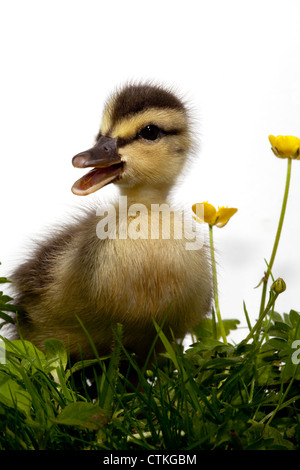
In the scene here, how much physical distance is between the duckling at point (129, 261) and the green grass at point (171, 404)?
103 mm

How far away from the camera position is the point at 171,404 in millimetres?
953

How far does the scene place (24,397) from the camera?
0.99 m

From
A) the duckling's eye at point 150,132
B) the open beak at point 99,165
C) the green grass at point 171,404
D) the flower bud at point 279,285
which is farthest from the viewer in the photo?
the duckling's eye at point 150,132

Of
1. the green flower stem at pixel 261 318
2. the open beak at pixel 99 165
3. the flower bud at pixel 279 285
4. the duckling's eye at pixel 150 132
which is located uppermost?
the duckling's eye at pixel 150 132

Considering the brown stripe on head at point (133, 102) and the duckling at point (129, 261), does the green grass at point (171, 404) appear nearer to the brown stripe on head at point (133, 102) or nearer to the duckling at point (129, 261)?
the duckling at point (129, 261)

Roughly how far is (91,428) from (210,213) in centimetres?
54

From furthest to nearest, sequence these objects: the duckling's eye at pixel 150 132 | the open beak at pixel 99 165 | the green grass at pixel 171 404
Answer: the duckling's eye at pixel 150 132 < the open beak at pixel 99 165 < the green grass at pixel 171 404

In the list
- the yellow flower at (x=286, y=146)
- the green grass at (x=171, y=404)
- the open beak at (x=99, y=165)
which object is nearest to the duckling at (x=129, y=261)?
the open beak at (x=99, y=165)

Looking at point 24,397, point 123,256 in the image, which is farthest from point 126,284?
point 24,397

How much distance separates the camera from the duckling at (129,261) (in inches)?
46.7

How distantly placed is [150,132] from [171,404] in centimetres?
58

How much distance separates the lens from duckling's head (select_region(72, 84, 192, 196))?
123 cm

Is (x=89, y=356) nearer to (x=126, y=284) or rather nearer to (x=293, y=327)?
(x=126, y=284)

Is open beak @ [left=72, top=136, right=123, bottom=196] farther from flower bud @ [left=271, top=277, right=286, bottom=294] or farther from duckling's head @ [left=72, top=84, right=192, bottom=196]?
flower bud @ [left=271, top=277, right=286, bottom=294]
